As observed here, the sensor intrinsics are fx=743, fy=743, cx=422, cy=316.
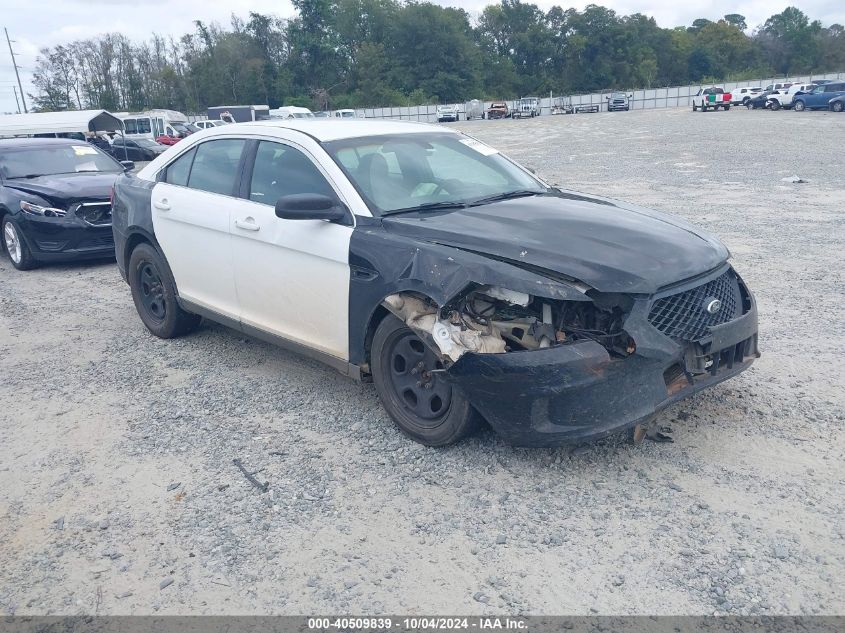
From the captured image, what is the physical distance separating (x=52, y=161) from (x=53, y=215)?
1759 millimetres

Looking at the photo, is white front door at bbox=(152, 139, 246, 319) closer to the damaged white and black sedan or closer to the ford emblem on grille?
the damaged white and black sedan

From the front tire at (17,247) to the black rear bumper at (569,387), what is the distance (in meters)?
8.10

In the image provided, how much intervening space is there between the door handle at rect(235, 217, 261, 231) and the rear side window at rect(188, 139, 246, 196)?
35 cm

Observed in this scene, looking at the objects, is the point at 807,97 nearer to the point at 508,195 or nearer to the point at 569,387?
the point at 508,195

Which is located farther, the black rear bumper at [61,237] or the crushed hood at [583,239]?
the black rear bumper at [61,237]

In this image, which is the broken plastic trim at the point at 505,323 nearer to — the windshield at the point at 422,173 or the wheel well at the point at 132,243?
the windshield at the point at 422,173

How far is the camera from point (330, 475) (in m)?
4.00

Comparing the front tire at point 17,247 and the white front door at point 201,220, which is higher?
the white front door at point 201,220

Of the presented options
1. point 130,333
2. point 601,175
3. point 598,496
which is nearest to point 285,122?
point 130,333

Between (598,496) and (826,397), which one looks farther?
(826,397)

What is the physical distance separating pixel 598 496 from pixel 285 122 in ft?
11.6

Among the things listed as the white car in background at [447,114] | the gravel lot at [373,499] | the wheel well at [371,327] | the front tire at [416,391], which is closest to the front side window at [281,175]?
the wheel well at [371,327]

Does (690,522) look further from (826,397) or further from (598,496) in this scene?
(826,397)

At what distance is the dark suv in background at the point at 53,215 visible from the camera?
9.49 meters
